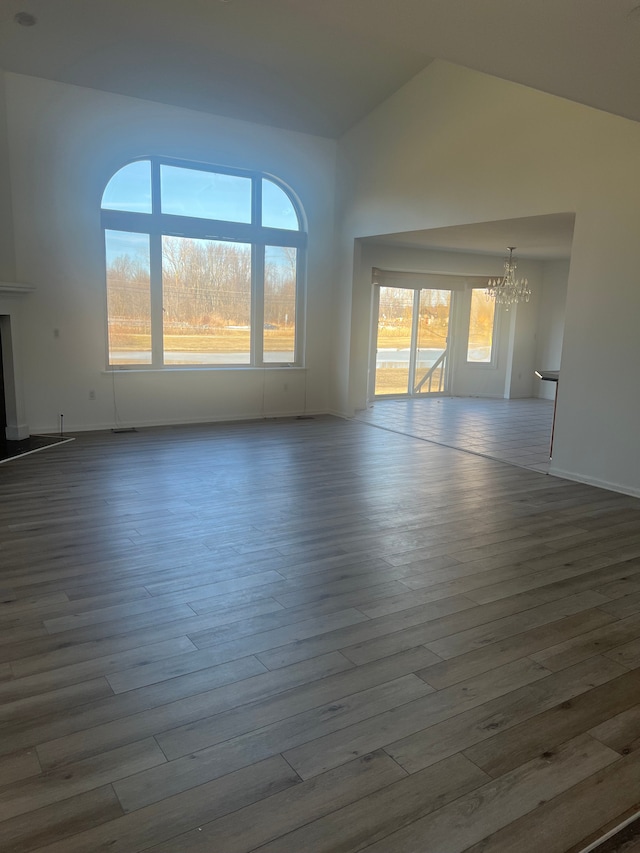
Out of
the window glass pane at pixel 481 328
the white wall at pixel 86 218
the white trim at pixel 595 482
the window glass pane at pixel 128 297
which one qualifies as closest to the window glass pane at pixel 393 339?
the window glass pane at pixel 481 328

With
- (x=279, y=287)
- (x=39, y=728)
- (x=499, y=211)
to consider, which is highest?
(x=499, y=211)

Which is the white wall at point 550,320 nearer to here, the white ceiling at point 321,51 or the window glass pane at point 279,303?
the white ceiling at point 321,51

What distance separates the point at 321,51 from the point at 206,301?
3.16m

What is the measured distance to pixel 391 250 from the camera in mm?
9391

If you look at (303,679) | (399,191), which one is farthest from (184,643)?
(399,191)

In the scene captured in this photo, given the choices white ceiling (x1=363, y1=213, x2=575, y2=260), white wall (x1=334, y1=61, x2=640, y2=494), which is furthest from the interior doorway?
white wall (x1=334, y1=61, x2=640, y2=494)

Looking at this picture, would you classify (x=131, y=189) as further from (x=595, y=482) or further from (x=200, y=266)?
(x=595, y=482)

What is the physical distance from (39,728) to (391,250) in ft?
27.8

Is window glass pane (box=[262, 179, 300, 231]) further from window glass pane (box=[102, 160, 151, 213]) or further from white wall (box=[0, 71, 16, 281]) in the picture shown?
white wall (box=[0, 71, 16, 281])

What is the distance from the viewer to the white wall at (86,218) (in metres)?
6.44

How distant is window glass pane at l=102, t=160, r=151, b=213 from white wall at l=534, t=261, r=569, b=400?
23.7ft

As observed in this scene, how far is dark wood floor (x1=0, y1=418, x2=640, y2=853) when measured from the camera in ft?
5.84

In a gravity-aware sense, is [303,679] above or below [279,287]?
below

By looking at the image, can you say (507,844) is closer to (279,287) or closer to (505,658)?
(505,658)
